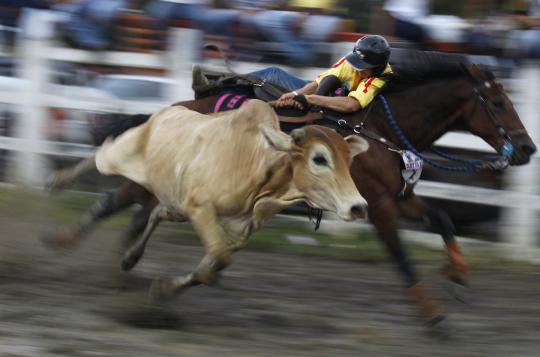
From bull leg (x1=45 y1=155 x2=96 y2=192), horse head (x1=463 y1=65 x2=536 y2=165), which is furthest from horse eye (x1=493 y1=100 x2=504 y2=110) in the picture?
bull leg (x1=45 y1=155 x2=96 y2=192)

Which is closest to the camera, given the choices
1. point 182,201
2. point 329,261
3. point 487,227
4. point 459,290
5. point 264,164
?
point 264,164

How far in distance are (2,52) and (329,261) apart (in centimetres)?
384

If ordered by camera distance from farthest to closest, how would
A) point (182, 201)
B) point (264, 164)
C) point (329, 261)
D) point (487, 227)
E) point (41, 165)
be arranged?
point (41, 165) < point (487, 227) < point (329, 261) < point (182, 201) < point (264, 164)

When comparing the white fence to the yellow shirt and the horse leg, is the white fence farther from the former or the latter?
the yellow shirt

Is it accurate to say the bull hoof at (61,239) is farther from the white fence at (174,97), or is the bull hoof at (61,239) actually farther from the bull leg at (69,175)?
the white fence at (174,97)

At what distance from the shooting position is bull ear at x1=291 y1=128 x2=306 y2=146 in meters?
4.71

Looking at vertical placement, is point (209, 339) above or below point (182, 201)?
below

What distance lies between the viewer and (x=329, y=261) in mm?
7656

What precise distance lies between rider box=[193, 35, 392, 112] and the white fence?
1.92 m

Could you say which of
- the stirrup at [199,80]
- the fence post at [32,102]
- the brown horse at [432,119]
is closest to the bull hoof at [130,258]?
the brown horse at [432,119]

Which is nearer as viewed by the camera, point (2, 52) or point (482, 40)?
point (482, 40)

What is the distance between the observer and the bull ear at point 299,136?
15.5 ft

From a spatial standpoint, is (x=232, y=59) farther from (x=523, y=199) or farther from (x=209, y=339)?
(x=209, y=339)

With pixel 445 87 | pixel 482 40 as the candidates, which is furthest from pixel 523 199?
pixel 445 87
